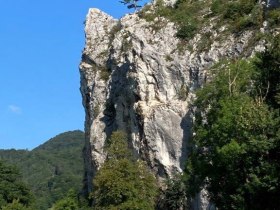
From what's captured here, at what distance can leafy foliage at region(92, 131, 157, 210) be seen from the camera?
4522 cm

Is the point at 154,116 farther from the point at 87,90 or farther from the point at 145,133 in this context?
the point at 87,90

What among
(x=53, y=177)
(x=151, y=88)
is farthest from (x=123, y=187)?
(x=53, y=177)

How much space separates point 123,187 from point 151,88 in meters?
14.8

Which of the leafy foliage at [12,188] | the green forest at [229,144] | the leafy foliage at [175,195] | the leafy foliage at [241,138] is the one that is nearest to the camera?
the leafy foliage at [241,138]

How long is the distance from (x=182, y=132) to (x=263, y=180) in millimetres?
26835

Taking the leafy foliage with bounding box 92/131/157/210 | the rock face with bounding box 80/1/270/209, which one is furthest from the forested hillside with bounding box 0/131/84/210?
the leafy foliage with bounding box 92/131/157/210

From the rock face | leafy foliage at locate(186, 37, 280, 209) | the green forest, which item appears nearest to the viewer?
leafy foliage at locate(186, 37, 280, 209)

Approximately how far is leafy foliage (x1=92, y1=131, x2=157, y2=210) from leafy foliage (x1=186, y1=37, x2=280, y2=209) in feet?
37.7

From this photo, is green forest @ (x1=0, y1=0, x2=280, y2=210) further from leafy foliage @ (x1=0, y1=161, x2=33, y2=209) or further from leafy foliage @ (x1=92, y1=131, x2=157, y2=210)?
leafy foliage @ (x1=0, y1=161, x2=33, y2=209)

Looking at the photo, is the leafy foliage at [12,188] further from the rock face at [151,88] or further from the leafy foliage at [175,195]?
the leafy foliage at [175,195]

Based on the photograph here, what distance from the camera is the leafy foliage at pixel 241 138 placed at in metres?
26.2

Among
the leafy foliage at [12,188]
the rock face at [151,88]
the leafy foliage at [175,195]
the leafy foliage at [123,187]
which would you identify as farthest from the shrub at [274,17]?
the leafy foliage at [12,188]

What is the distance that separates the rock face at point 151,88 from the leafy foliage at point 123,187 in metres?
5.53

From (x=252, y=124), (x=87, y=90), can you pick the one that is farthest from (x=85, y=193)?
(x=252, y=124)
